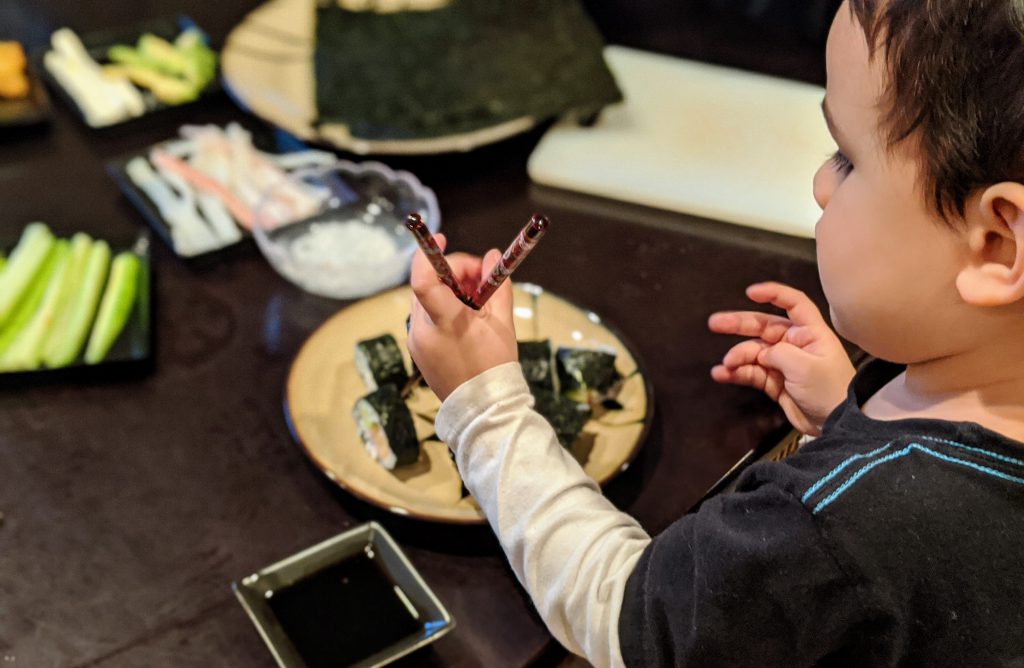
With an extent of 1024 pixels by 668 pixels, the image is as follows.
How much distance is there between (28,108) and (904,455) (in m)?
1.52

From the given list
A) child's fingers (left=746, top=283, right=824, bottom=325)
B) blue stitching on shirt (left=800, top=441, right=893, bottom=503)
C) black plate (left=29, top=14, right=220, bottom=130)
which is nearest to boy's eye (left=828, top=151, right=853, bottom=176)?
blue stitching on shirt (left=800, top=441, right=893, bottom=503)

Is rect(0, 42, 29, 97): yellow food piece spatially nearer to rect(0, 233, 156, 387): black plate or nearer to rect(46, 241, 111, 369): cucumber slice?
rect(46, 241, 111, 369): cucumber slice

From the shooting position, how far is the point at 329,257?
1.37 meters

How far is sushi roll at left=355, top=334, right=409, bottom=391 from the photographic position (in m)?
1.12

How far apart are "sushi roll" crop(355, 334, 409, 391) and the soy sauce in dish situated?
9.6 inches

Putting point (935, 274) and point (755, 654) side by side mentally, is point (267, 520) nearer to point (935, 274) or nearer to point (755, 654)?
point (755, 654)

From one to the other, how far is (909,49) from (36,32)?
5.89 feet

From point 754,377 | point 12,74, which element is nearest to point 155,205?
point 12,74

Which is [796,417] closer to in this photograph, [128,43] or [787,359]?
[787,359]

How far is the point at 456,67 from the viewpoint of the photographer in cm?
171

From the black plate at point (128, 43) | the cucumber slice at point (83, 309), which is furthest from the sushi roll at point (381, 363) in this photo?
the black plate at point (128, 43)

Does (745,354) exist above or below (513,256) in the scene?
below

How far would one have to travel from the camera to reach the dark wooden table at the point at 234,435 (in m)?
0.92

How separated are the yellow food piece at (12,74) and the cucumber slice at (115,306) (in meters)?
0.55
